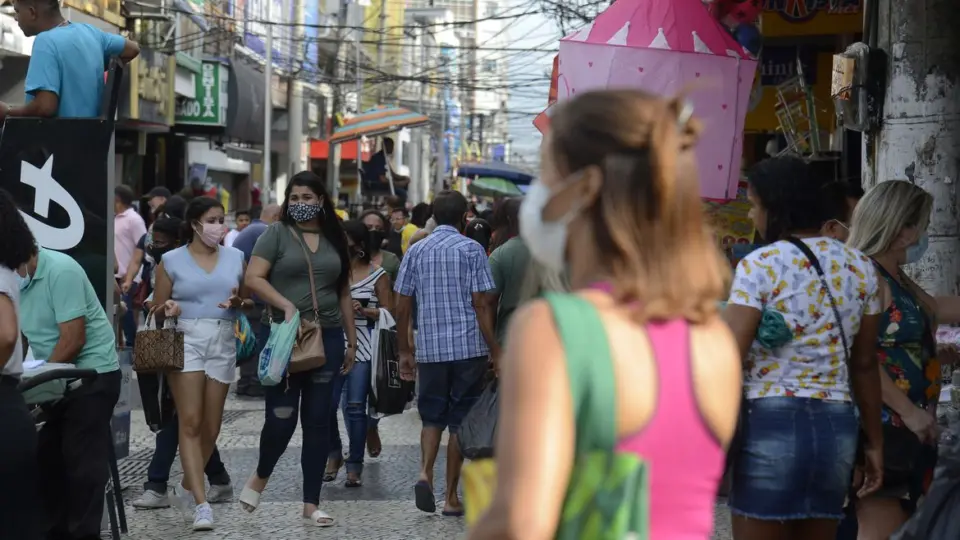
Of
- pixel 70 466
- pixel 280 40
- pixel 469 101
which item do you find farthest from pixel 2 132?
pixel 469 101

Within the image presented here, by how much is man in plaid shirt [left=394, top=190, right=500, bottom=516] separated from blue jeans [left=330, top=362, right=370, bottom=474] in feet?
3.12

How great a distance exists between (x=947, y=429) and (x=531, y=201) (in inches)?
124

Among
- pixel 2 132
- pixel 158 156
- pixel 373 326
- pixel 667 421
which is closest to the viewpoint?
pixel 667 421

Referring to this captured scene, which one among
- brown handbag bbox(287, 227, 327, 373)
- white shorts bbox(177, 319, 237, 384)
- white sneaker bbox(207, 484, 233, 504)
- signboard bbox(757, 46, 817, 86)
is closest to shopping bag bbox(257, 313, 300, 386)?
brown handbag bbox(287, 227, 327, 373)

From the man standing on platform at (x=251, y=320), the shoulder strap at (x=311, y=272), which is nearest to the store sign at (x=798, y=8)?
the man standing on platform at (x=251, y=320)

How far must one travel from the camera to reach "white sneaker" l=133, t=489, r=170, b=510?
335 inches

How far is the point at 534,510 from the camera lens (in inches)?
80.9

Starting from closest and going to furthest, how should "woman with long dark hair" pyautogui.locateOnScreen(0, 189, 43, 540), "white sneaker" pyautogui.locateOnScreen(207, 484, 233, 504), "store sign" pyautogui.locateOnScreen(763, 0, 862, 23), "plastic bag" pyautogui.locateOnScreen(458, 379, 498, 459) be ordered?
"woman with long dark hair" pyautogui.locateOnScreen(0, 189, 43, 540) < "plastic bag" pyautogui.locateOnScreen(458, 379, 498, 459) < "white sneaker" pyautogui.locateOnScreen(207, 484, 233, 504) < "store sign" pyautogui.locateOnScreen(763, 0, 862, 23)

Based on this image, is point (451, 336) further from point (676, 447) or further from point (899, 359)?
point (676, 447)

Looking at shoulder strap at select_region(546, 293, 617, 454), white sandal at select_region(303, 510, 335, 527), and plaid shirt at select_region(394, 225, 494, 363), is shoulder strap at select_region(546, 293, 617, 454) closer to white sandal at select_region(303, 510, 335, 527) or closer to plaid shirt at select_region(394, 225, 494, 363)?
white sandal at select_region(303, 510, 335, 527)

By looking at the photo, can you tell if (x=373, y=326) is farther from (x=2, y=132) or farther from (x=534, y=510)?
(x=534, y=510)

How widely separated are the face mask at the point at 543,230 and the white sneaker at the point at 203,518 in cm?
584

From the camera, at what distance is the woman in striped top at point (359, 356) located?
31.1 feet

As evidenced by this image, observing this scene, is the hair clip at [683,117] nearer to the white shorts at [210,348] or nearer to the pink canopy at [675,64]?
the pink canopy at [675,64]
